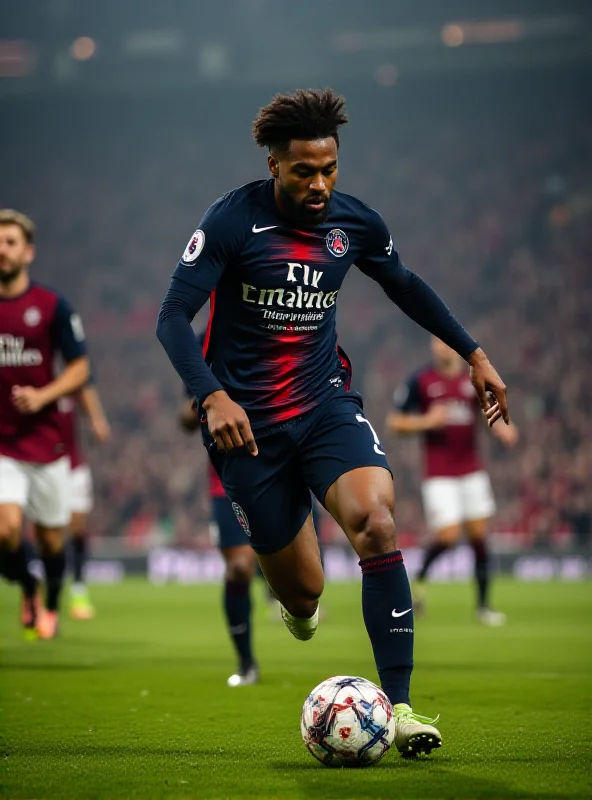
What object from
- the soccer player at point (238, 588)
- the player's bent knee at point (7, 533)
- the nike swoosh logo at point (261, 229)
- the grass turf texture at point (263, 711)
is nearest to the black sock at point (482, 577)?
the grass turf texture at point (263, 711)

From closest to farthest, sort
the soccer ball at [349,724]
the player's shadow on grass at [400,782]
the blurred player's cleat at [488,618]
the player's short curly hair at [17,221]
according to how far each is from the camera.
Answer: the player's shadow on grass at [400,782]
the soccer ball at [349,724]
the player's short curly hair at [17,221]
the blurred player's cleat at [488,618]

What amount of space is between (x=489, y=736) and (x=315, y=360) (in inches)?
66.2

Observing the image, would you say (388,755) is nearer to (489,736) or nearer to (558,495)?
(489,736)

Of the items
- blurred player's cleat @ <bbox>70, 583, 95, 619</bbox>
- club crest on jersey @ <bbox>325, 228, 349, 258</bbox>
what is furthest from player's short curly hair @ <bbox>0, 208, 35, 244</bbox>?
blurred player's cleat @ <bbox>70, 583, 95, 619</bbox>

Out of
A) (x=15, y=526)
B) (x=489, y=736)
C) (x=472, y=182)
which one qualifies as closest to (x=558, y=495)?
(x=472, y=182)

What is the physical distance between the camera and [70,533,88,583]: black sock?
42.6 feet

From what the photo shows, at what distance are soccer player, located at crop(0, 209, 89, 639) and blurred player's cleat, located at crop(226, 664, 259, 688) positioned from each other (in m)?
1.83

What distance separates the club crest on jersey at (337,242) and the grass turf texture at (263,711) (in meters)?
1.94

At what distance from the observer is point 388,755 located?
15.5 ft

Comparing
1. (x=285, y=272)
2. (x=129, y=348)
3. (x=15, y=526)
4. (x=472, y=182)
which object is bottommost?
(x=15, y=526)

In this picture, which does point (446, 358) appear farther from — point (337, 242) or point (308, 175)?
point (308, 175)

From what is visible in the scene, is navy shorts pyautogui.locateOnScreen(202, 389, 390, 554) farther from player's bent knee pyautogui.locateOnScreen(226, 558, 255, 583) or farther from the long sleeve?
player's bent knee pyautogui.locateOnScreen(226, 558, 255, 583)

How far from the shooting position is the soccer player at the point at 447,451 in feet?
41.1

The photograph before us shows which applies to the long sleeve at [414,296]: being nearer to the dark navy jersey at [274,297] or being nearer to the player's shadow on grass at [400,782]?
the dark navy jersey at [274,297]
